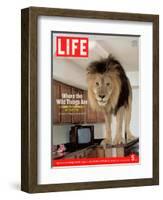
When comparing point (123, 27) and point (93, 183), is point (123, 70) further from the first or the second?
point (93, 183)

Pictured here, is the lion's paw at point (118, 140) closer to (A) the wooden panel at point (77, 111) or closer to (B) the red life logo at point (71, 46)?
(A) the wooden panel at point (77, 111)

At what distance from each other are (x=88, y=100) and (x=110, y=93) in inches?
2.8

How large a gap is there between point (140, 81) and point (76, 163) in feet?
0.92

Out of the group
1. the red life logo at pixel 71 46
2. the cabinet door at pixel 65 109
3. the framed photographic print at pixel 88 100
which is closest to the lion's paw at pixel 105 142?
the framed photographic print at pixel 88 100

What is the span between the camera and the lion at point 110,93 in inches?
74.9

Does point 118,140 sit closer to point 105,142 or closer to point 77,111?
point 105,142

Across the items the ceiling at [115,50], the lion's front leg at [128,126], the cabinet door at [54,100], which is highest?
the ceiling at [115,50]

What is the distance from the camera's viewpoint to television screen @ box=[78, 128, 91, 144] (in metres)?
1.88

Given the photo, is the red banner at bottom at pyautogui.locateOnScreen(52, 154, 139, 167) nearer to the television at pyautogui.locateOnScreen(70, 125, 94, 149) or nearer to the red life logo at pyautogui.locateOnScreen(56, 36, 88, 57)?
the television at pyautogui.locateOnScreen(70, 125, 94, 149)

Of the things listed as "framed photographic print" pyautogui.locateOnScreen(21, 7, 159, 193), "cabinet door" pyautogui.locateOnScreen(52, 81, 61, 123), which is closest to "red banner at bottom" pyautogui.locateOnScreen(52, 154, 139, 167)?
"framed photographic print" pyautogui.locateOnScreen(21, 7, 159, 193)

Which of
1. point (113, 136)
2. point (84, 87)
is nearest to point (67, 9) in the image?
point (84, 87)

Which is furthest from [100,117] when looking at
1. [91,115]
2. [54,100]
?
[54,100]

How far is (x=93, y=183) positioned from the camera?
6.21 feet

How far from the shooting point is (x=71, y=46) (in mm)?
1867
